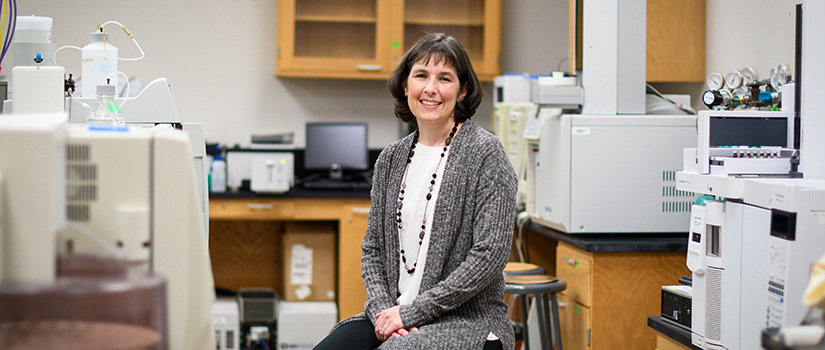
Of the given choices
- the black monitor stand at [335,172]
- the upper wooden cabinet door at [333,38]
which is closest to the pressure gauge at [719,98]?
the upper wooden cabinet door at [333,38]

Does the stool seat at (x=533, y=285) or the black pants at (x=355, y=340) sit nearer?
the black pants at (x=355, y=340)

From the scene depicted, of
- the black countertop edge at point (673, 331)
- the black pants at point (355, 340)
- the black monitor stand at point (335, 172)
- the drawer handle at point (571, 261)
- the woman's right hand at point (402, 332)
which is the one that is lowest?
the black countertop edge at point (673, 331)

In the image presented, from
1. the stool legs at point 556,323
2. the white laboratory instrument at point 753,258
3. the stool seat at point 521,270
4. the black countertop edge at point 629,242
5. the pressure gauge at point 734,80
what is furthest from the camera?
the stool seat at point 521,270

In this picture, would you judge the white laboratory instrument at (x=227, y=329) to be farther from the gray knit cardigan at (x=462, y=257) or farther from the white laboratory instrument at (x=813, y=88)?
the white laboratory instrument at (x=813, y=88)

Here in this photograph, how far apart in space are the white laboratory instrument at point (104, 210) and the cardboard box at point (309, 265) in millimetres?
2854

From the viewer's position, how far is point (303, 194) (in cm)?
386

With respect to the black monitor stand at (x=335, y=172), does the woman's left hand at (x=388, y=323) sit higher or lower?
lower

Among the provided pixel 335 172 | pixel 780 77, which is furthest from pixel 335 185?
pixel 780 77

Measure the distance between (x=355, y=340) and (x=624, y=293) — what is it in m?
1.25

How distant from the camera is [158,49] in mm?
4332

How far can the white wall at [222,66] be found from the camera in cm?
425

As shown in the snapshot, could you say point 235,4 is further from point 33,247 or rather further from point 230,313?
point 33,247

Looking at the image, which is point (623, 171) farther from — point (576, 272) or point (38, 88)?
point (38, 88)

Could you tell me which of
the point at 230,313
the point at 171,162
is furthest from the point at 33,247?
the point at 230,313
